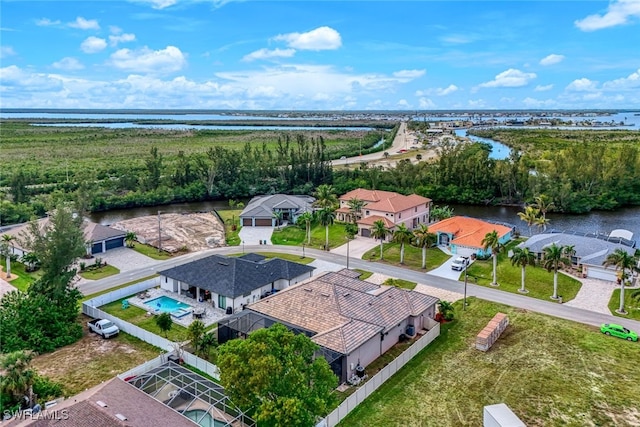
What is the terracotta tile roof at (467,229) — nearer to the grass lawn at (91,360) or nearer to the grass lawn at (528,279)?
the grass lawn at (528,279)

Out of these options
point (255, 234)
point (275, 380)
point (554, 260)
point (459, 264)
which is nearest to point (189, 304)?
point (275, 380)

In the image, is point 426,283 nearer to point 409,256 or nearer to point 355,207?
point 409,256

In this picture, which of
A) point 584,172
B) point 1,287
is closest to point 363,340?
point 1,287

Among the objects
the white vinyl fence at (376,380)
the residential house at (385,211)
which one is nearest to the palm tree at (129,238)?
the residential house at (385,211)

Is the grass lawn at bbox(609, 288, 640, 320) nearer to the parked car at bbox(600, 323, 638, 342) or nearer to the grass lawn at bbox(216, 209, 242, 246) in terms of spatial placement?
the parked car at bbox(600, 323, 638, 342)

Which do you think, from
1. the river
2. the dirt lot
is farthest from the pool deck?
the river

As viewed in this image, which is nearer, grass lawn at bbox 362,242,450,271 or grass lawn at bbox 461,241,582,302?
grass lawn at bbox 461,241,582,302

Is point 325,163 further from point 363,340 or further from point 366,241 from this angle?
point 363,340

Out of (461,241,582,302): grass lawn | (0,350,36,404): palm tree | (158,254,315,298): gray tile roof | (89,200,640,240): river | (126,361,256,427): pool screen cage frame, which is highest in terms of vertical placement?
(0,350,36,404): palm tree
